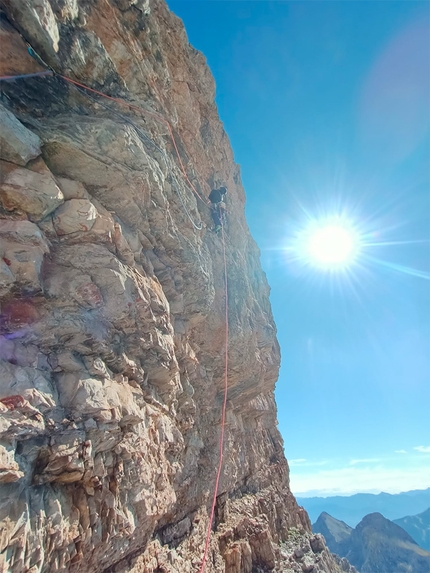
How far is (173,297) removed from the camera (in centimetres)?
1126

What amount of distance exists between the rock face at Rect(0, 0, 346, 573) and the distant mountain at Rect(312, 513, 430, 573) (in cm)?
10154

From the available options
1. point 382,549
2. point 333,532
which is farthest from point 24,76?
point 333,532

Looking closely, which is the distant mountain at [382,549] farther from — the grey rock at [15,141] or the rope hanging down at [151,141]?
the grey rock at [15,141]

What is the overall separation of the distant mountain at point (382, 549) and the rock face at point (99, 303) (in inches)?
3998

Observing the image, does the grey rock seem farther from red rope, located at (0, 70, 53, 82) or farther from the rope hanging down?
the rope hanging down

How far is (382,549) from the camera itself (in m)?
86.8

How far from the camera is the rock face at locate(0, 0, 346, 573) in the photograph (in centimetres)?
575

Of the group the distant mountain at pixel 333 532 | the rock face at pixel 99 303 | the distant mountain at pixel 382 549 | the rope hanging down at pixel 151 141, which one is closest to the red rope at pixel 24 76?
the rock face at pixel 99 303

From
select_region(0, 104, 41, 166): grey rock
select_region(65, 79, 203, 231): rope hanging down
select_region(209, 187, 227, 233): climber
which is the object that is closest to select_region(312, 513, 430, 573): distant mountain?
select_region(209, 187, 227, 233): climber

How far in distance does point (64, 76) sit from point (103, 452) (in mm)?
8941

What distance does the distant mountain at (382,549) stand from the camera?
8225cm

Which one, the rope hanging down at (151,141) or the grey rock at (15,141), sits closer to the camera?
the grey rock at (15,141)

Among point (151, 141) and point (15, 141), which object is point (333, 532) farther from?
point (15, 141)

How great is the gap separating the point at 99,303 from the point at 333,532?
468 ft
